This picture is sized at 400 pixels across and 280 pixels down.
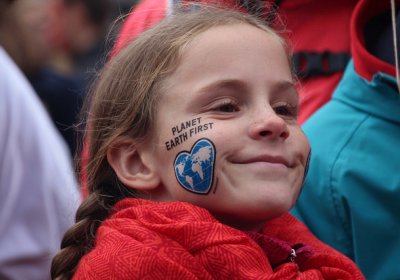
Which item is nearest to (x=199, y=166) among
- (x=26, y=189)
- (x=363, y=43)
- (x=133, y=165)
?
(x=133, y=165)

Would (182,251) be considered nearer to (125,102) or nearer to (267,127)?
(267,127)

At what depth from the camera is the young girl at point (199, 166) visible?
2.14m

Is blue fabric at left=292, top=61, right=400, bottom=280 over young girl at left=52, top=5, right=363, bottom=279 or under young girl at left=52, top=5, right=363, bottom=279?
under

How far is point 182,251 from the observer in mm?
2123

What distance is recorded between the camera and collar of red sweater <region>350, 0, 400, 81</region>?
2.64 meters

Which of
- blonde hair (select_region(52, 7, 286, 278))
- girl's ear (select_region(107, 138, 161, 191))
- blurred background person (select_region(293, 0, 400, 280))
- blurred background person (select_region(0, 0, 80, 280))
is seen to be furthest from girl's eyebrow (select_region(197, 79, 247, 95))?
blurred background person (select_region(0, 0, 80, 280))

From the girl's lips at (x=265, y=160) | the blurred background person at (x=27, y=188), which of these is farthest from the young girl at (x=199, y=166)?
the blurred background person at (x=27, y=188)

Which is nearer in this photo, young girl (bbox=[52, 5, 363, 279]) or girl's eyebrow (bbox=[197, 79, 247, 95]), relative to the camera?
young girl (bbox=[52, 5, 363, 279])

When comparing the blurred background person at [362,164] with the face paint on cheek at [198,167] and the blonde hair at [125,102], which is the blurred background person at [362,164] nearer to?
the blonde hair at [125,102]

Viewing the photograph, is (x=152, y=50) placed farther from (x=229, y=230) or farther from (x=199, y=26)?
(x=229, y=230)

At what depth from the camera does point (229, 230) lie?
217 centimetres

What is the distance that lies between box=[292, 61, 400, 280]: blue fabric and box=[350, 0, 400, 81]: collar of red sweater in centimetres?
3

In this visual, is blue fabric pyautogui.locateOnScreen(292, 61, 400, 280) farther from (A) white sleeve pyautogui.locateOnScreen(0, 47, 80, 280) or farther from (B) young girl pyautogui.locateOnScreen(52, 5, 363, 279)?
(A) white sleeve pyautogui.locateOnScreen(0, 47, 80, 280)

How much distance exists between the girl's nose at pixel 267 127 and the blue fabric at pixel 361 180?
44 cm
